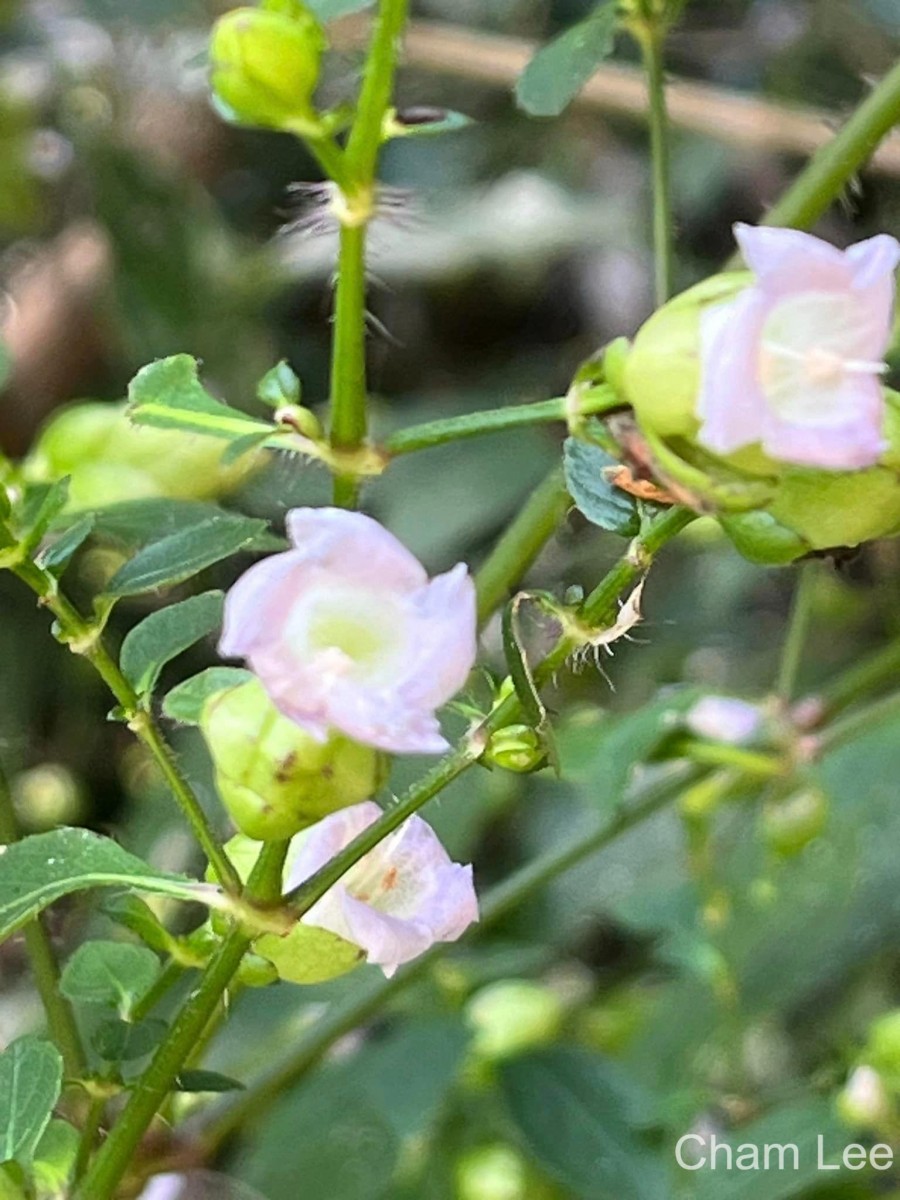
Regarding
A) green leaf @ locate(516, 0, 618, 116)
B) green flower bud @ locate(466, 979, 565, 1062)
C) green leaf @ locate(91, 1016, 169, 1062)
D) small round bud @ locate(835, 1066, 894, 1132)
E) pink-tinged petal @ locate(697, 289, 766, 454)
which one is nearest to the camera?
pink-tinged petal @ locate(697, 289, 766, 454)

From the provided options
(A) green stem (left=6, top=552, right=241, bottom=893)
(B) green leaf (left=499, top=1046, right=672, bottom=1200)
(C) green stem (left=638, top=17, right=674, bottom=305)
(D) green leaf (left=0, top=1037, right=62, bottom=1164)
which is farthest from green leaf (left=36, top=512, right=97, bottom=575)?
(B) green leaf (left=499, top=1046, right=672, bottom=1200)

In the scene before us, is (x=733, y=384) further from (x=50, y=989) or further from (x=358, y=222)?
(x=50, y=989)

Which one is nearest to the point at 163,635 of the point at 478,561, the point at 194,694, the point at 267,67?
the point at 194,694

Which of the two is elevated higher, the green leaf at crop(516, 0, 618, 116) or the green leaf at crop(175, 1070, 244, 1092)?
the green leaf at crop(516, 0, 618, 116)

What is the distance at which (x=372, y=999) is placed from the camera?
0.57 m

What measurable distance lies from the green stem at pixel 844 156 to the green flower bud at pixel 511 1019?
38cm

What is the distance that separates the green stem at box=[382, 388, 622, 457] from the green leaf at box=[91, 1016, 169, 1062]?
0.50ft

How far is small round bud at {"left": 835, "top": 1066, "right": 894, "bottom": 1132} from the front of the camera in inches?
22.9

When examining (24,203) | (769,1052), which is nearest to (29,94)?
(24,203)

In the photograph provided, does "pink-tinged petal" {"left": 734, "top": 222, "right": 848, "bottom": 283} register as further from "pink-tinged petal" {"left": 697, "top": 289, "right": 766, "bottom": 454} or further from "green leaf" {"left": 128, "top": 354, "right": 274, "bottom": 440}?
"green leaf" {"left": 128, "top": 354, "right": 274, "bottom": 440}

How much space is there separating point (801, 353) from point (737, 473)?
25 mm

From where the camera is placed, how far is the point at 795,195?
52 centimetres

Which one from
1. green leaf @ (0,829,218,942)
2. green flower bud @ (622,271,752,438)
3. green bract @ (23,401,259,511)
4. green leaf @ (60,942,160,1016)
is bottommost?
green leaf @ (60,942,160,1016)

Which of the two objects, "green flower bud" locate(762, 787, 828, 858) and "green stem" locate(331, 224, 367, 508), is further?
"green flower bud" locate(762, 787, 828, 858)
